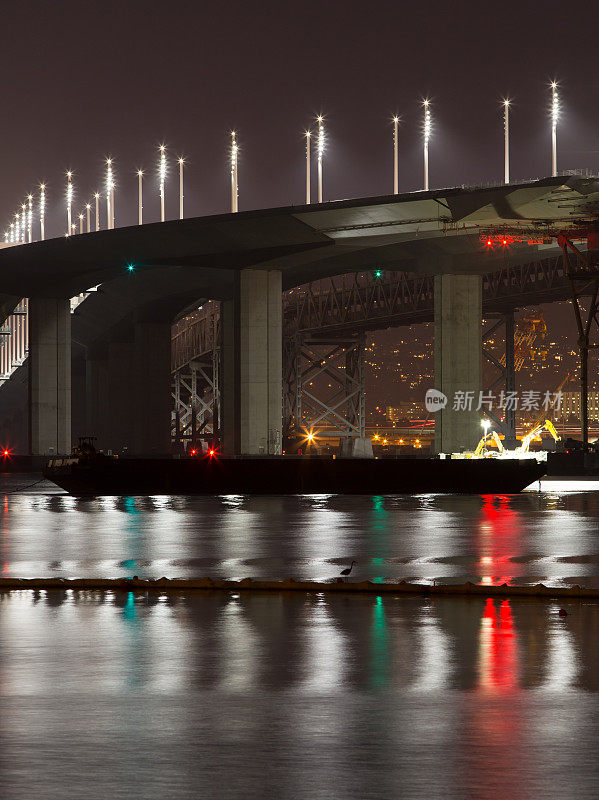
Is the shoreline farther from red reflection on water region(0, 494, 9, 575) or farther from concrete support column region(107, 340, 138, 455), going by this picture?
concrete support column region(107, 340, 138, 455)

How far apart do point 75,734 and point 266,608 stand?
6530mm

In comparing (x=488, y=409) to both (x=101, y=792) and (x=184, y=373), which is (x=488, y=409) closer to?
(x=184, y=373)

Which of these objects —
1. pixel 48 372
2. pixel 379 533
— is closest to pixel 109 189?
pixel 48 372

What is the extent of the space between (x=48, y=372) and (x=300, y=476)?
A: 43.7 m

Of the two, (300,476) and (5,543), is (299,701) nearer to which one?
(5,543)

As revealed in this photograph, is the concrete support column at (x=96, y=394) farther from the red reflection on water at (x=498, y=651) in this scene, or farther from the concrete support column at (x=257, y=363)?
the red reflection on water at (x=498, y=651)

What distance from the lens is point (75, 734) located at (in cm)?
795

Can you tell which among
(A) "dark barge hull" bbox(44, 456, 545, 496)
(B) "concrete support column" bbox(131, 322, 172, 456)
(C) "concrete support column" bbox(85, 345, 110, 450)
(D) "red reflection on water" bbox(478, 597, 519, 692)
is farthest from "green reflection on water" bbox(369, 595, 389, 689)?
(C) "concrete support column" bbox(85, 345, 110, 450)

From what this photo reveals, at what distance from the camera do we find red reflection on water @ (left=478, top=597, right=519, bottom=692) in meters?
9.83

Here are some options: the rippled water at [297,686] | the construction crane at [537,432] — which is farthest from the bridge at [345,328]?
the rippled water at [297,686]

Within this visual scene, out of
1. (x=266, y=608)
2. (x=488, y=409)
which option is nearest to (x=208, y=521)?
(x=266, y=608)

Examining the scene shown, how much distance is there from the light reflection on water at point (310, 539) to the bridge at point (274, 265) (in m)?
30.7

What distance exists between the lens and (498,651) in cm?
1130

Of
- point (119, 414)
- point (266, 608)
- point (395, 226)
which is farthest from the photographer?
point (119, 414)
